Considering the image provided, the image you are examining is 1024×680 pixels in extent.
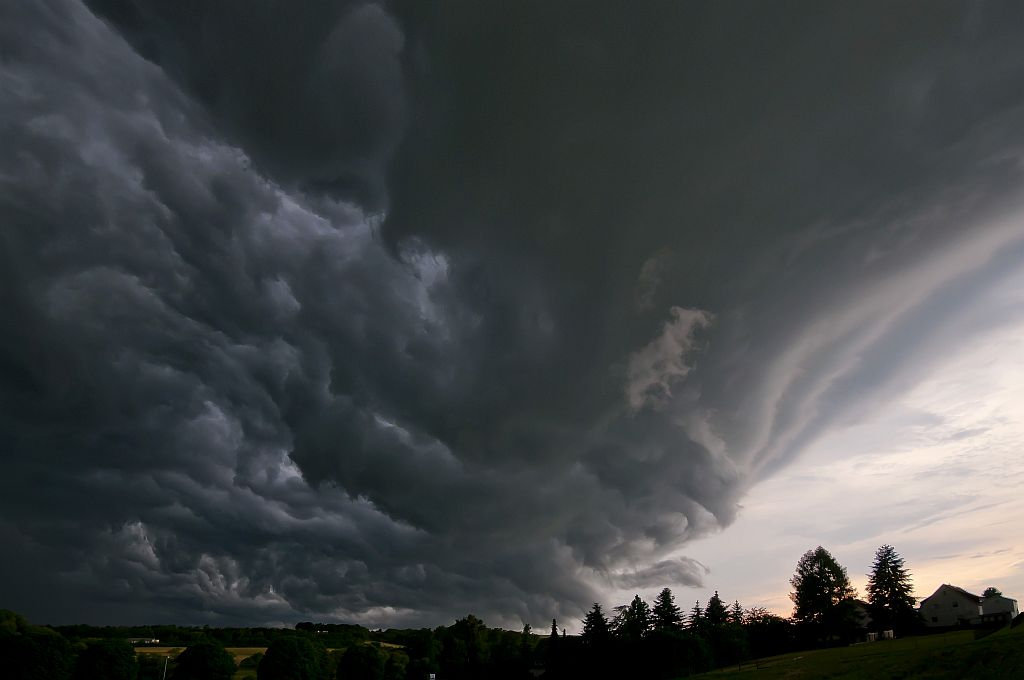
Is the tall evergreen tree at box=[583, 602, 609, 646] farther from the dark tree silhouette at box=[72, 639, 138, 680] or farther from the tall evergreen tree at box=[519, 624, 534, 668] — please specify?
the dark tree silhouette at box=[72, 639, 138, 680]

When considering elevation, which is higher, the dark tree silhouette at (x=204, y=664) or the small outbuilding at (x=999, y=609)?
the small outbuilding at (x=999, y=609)

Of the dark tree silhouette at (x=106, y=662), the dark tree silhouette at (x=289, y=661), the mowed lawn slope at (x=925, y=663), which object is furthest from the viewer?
the dark tree silhouette at (x=289, y=661)

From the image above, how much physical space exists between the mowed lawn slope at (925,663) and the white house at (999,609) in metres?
50.4

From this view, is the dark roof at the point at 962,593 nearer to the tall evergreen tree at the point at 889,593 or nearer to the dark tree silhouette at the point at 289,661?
the tall evergreen tree at the point at 889,593

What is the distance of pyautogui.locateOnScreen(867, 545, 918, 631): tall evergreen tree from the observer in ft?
381

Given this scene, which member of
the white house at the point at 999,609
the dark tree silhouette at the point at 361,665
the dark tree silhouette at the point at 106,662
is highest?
the white house at the point at 999,609

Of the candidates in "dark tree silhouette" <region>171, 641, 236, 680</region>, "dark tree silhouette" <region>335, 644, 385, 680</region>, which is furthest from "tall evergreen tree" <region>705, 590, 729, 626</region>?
"dark tree silhouette" <region>171, 641, 236, 680</region>

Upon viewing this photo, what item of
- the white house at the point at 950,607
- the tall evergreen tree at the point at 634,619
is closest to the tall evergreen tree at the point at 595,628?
the tall evergreen tree at the point at 634,619

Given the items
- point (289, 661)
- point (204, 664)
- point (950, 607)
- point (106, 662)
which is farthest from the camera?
point (950, 607)

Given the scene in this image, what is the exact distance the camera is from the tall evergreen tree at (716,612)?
154875 millimetres

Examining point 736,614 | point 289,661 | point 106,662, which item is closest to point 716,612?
point 736,614

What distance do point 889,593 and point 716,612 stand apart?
43.8 m

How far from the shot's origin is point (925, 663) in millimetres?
57719

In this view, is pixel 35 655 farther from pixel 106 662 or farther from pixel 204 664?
pixel 204 664
